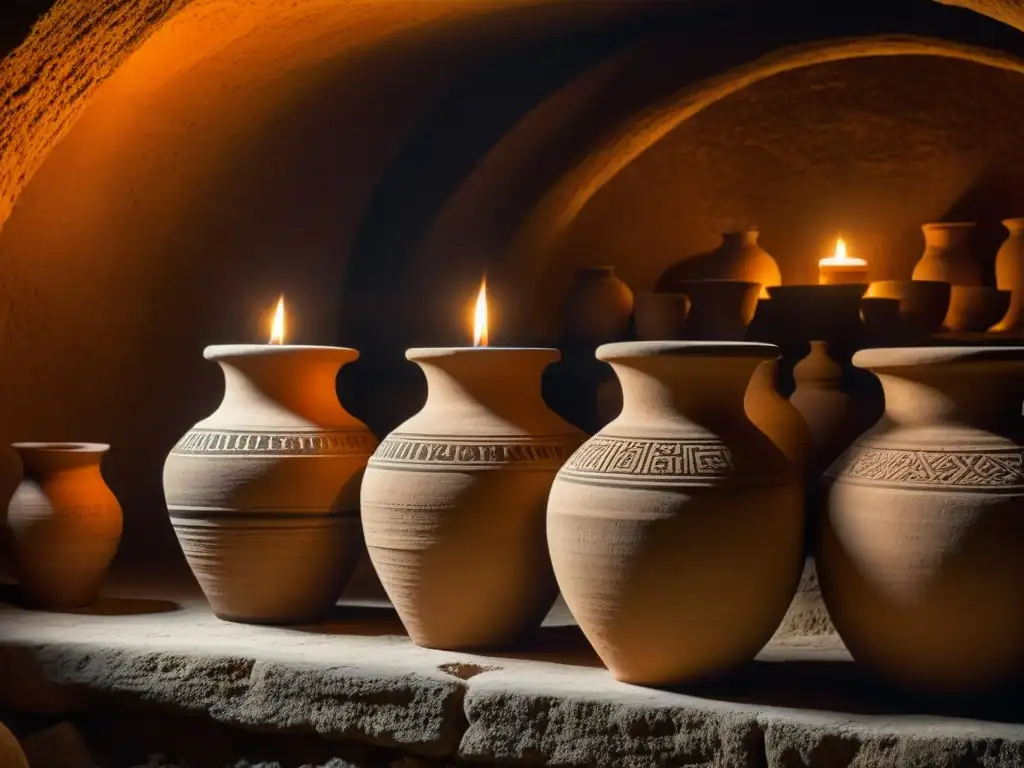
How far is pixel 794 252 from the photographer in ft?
17.6

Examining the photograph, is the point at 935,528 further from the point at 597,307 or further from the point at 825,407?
the point at 597,307

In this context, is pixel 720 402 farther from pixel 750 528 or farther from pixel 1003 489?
pixel 1003 489

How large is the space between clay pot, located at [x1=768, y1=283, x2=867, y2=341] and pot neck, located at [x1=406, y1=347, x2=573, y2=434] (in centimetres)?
128

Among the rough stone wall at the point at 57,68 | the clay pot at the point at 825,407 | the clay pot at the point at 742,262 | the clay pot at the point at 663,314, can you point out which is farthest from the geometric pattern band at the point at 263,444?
the clay pot at the point at 742,262

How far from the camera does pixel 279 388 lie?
12.2 ft

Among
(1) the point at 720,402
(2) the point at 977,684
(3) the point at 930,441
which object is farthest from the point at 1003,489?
(1) the point at 720,402

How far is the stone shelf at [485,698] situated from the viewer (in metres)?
2.61

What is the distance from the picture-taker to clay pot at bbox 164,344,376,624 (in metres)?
3.58

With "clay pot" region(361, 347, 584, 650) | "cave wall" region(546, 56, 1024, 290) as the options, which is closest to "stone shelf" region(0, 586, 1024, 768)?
"clay pot" region(361, 347, 584, 650)

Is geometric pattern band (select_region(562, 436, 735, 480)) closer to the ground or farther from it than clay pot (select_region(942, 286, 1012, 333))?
closer to the ground

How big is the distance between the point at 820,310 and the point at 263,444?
1.84 meters

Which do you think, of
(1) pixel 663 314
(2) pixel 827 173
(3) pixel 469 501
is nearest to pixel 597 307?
(1) pixel 663 314

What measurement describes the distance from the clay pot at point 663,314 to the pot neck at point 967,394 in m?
1.84

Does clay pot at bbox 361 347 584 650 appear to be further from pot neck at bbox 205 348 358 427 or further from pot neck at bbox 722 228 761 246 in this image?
pot neck at bbox 722 228 761 246
